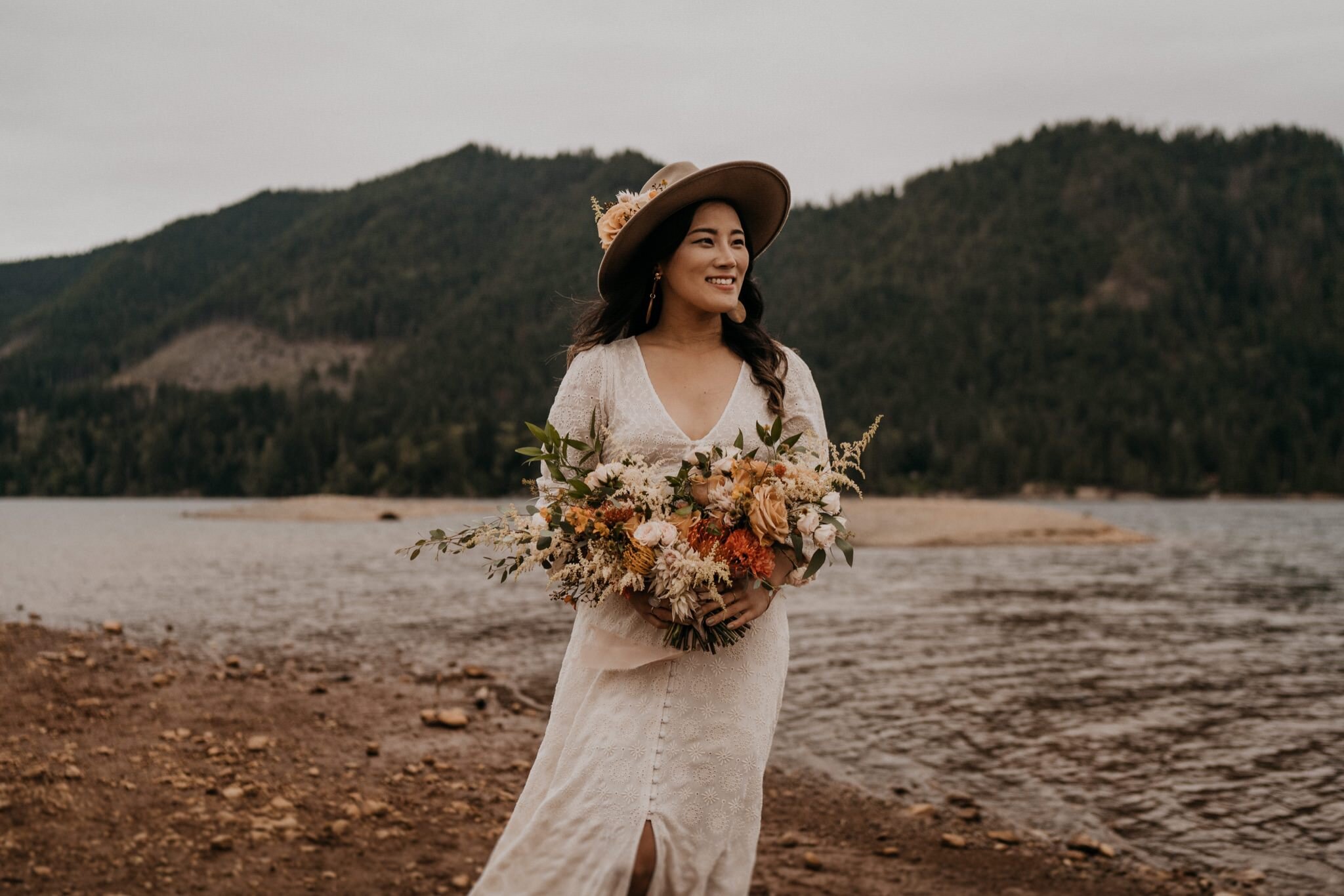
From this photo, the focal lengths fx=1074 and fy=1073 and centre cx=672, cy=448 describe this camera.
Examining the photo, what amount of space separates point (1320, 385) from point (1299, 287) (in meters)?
34.0

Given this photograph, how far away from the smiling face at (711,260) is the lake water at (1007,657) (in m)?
5.31

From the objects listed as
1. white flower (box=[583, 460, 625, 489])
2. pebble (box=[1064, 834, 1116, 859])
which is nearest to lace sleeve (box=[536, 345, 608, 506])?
white flower (box=[583, 460, 625, 489])

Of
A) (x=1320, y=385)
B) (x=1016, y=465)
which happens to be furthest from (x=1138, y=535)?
(x=1320, y=385)

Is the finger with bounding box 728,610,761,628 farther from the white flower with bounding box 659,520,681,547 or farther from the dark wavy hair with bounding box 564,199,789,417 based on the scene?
the dark wavy hair with bounding box 564,199,789,417

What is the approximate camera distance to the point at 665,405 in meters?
3.49

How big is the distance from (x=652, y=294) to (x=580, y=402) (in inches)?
20.7

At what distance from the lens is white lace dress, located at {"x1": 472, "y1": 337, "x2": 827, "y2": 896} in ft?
10.3

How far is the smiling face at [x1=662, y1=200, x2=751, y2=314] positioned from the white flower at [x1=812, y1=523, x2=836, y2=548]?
83 centimetres

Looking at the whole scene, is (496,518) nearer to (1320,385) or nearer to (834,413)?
(834,413)

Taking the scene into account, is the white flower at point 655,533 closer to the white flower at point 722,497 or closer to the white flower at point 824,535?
the white flower at point 722,497

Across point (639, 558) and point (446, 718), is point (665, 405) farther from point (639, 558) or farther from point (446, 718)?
point (446, 718)

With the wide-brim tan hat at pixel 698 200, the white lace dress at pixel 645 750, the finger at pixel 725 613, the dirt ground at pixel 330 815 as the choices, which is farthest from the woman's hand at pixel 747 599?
the dirt ground at pixel 330 815

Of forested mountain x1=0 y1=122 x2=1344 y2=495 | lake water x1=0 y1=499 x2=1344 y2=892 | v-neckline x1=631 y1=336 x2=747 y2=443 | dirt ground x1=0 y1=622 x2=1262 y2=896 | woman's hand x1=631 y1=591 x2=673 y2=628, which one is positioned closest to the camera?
woman's hand x1=631 y1=591 x2=673 y2=628

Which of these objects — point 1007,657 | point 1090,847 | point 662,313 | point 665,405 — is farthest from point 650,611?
point 1007,657
